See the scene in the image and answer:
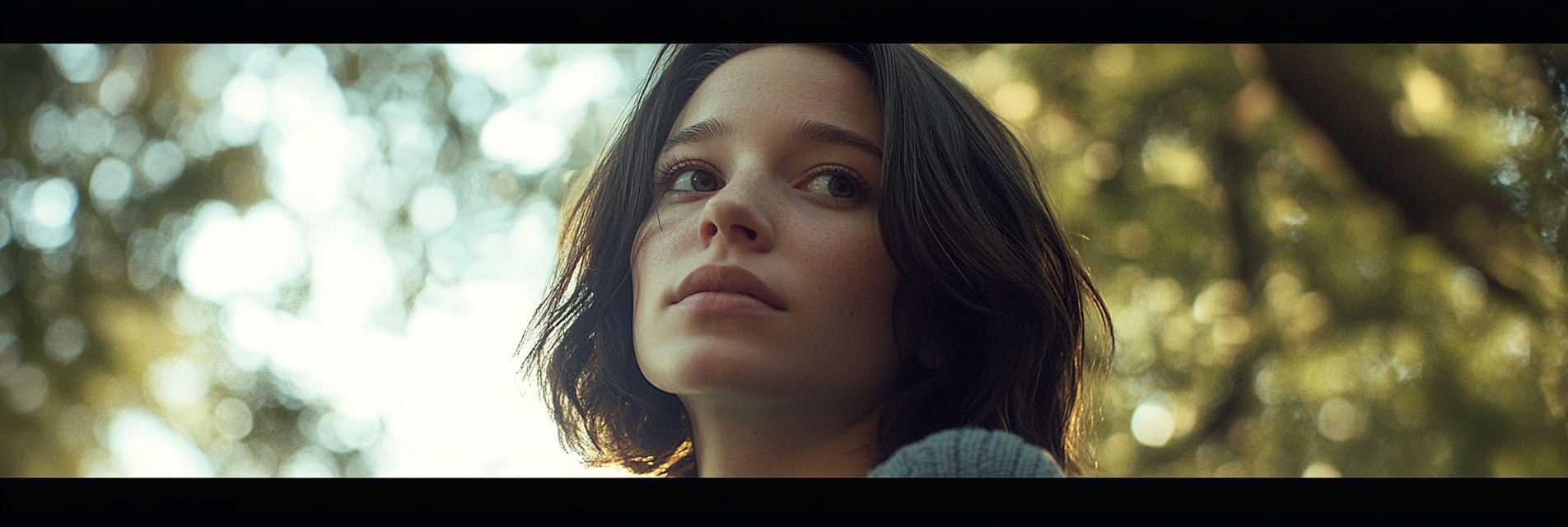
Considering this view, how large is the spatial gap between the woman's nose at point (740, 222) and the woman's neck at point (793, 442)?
0.17 metres

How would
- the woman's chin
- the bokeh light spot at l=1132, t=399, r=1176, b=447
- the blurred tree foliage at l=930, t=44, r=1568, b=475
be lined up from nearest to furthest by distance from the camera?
the woman's chin < the blurred tree foliage at l=930, t=44, r=1568, b=475 < the bokeh light spot at l=1132, t=399, r=1176, b=447

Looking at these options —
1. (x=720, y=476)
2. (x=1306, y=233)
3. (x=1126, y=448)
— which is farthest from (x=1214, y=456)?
(x=720, y=476)

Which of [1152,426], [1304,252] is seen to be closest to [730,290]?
[1152,426]

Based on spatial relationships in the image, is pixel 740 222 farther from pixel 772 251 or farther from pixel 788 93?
pixel 788 93

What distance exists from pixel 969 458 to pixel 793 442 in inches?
10.3

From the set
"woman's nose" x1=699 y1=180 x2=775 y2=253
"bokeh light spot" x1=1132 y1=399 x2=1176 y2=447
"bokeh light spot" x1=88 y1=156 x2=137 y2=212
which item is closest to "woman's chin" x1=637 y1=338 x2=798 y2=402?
"woman's nose" x1=699 y1=180 x2=775 y2=253

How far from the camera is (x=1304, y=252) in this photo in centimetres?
329

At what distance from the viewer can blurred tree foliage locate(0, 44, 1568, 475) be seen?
295 cm

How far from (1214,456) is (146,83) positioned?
11.0ft

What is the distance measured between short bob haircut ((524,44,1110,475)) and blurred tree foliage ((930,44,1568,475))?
1705 millimetres

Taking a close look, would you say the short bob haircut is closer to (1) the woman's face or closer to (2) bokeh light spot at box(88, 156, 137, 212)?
(1) the woman's face

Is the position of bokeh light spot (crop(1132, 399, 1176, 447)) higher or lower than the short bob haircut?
higher
